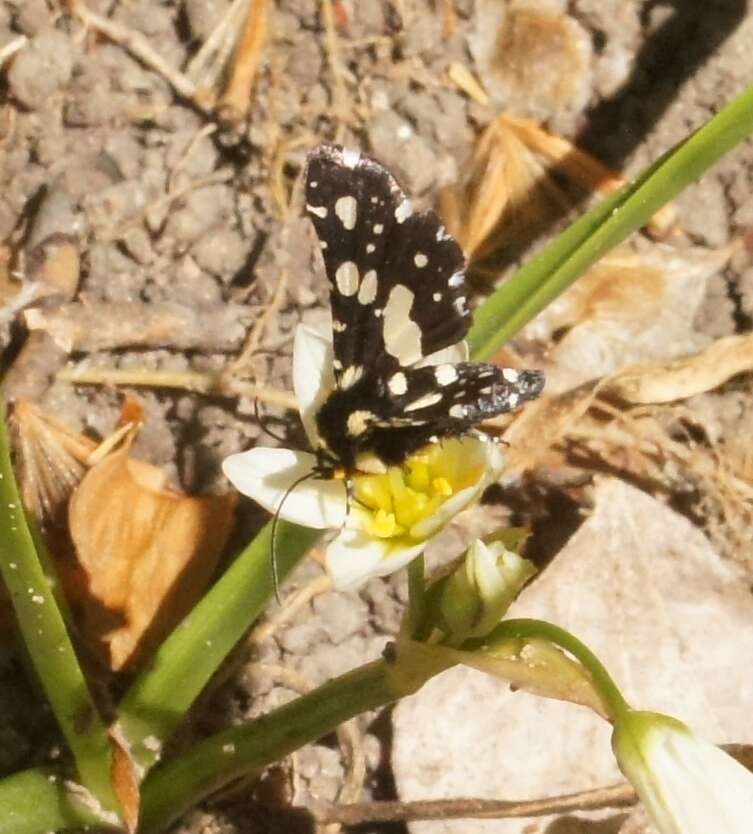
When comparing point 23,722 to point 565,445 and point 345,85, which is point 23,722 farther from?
point 345,85

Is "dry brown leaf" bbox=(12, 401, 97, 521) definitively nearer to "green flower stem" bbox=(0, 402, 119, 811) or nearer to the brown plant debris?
the brown plant debris

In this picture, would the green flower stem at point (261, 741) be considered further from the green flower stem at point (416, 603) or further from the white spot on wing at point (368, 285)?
the white spot on wing at point (368, 285)

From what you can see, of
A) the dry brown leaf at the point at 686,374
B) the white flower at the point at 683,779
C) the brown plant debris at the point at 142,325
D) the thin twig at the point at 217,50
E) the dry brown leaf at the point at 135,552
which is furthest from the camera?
the thin twig at the point at 217,50

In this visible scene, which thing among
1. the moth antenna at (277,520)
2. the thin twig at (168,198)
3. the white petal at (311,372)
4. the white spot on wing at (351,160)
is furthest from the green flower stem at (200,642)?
the thin twig at (168,198)

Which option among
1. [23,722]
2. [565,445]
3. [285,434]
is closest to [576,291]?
[565,445]

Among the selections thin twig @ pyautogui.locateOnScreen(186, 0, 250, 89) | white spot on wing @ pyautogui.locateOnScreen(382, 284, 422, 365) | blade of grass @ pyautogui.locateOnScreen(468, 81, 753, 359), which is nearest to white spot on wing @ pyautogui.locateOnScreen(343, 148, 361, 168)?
white spot on wing @ pyautogui.locateOnScreen(382, 284, 422, 365)

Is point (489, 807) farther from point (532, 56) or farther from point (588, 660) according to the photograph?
point (532, 56)
